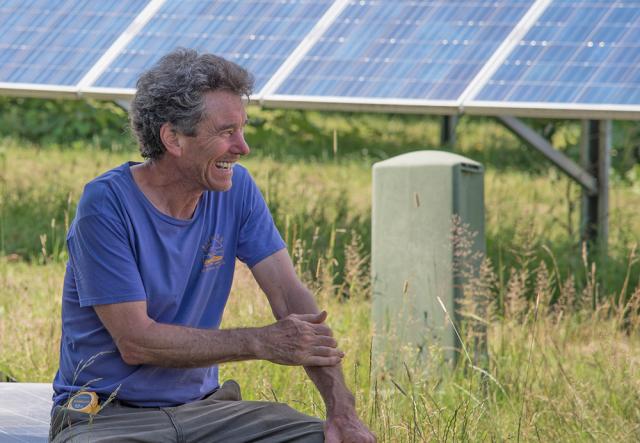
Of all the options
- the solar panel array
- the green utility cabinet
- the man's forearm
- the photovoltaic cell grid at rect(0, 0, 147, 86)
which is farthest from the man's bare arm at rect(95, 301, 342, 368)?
the photovoltaic cell grid at rect(0, 0, 147, 86)

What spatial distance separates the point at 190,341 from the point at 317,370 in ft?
1.43

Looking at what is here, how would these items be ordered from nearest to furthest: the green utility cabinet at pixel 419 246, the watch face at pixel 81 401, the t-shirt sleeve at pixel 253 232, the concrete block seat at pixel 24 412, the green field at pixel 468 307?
the watch face at pixel 81 401, the t-shirt sleeve at pixel 253 232, the concrete block seat at pixel 24 412, the green field at pixel 468 307, the green utility cabinet at pixel 419 246

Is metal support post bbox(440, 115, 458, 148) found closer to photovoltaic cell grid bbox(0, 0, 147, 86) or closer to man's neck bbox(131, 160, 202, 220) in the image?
photovoltaic cell grid bbox(0, 0, 147, 86)

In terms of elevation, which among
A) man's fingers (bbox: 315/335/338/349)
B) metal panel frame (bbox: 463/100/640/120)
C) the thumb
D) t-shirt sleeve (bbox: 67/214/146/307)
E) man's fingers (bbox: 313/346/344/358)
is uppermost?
metal panel frame (bbox: 463/100/640/120)

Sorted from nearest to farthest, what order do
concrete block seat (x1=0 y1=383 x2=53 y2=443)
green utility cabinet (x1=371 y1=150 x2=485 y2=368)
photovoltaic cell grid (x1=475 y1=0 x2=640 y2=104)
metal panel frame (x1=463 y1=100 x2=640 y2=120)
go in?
concrete block seat (x1=0 y1=383 x2=53 y2=443) → green utility cabinet (x1=371 y1=150 x2=485 y2=368) → metal panel frame (x1=463 y1=100 x2=640 y2=120) → photovoltaic cell grid (x1=475 y1=0 x2=640 y2=104)

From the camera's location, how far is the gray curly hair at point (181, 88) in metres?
3.66

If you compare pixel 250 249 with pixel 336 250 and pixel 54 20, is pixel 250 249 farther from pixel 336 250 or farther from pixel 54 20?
pixel 54 20

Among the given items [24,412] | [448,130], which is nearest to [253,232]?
[24,412]

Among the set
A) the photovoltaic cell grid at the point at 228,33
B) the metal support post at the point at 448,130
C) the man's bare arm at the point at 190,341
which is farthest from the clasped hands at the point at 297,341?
the metal support post at the point at 448,130

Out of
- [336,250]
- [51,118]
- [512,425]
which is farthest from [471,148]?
[512,425]

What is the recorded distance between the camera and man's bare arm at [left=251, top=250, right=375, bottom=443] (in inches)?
145

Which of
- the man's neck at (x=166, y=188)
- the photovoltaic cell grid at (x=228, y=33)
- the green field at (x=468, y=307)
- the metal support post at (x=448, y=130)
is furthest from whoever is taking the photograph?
the metal support post at (x=448, y=130)

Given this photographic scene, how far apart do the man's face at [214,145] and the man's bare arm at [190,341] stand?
411mm

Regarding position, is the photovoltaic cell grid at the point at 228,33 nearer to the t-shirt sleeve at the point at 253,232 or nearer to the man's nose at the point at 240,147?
Result: the t-shirt sleeve at the point at 253,232
